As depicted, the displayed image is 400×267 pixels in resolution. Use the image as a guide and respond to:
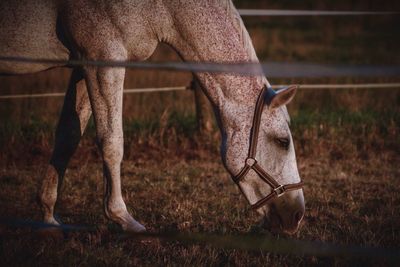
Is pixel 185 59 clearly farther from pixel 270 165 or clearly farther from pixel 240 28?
pixel 270 165

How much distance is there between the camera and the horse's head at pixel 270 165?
9.44ft

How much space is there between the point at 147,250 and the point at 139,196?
137cm

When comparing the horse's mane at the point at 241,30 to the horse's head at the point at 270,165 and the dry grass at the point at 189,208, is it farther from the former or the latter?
the dry grass at the point at 189,208

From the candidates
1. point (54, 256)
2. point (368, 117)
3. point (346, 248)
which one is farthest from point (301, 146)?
point (346, 248)

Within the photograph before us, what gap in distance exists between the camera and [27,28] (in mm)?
2996

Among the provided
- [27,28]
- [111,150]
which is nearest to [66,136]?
[111,150]

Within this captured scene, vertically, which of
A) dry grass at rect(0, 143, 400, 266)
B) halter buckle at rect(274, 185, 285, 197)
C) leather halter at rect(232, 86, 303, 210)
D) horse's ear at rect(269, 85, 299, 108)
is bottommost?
dry grass at rect(0, 143, 400, 266)

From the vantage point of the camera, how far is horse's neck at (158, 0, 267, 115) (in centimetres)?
299

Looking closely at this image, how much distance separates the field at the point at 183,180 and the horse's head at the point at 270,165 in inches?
9.1

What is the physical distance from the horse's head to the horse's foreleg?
64 cm

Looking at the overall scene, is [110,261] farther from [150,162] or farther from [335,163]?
[335,163]

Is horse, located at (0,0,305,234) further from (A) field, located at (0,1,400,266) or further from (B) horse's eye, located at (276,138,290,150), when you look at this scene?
(A) field, located at (0,1,400,266)

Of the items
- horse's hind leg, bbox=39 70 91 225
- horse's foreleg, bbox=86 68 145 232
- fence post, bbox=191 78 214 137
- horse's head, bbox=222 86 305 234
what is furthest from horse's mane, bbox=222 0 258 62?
fence post, bbox=191 78 214 137

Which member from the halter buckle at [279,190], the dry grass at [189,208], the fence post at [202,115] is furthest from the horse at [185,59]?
the fence post at [202,115]
